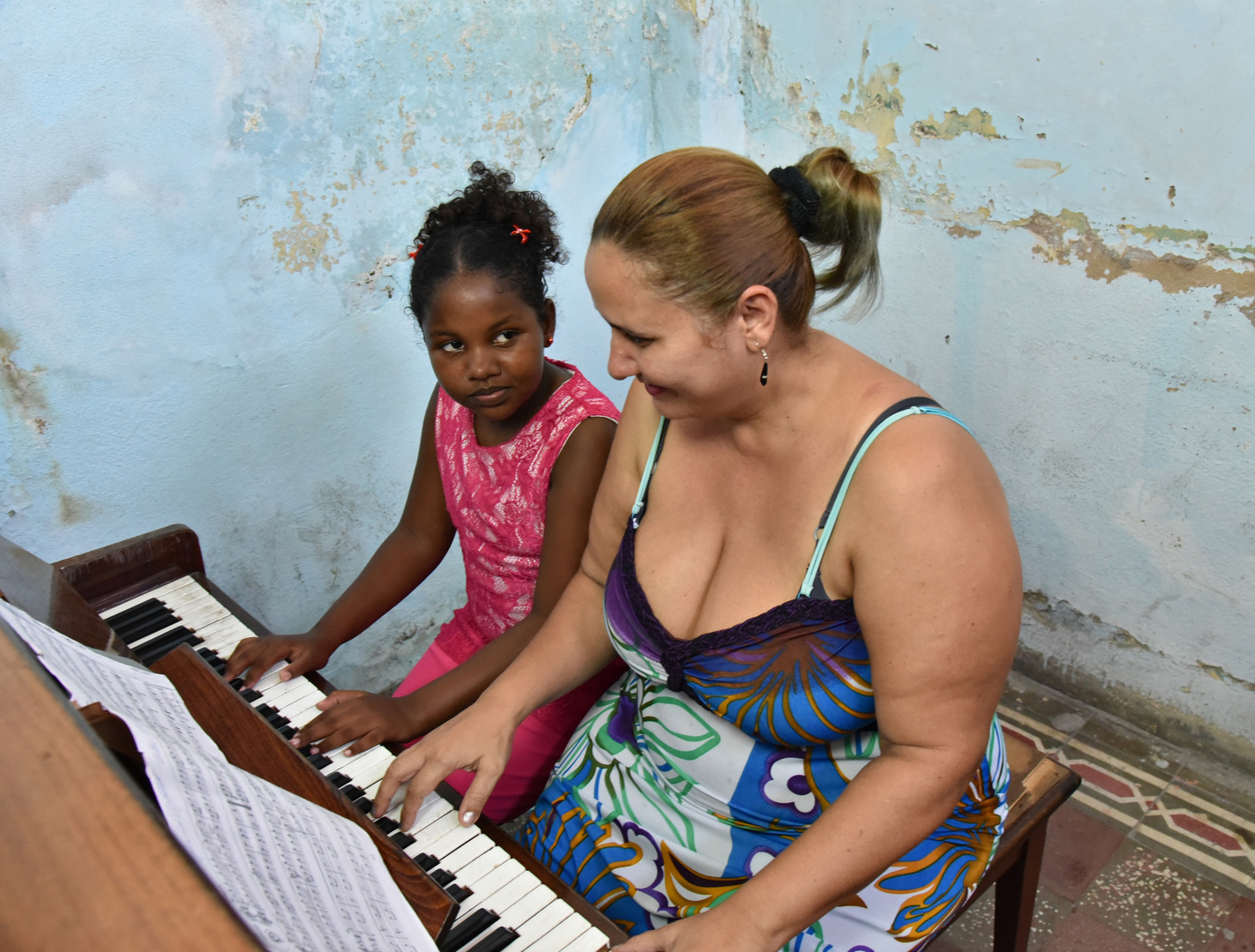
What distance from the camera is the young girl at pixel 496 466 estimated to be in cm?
186

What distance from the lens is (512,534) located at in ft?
6.69

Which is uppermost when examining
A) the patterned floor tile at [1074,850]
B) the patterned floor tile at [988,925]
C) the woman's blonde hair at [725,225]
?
the woman's blonde hair at [725,225]

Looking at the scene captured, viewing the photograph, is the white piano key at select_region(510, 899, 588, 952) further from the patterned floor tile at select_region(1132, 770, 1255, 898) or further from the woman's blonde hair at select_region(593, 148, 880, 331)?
the patterned floor tile at select_region(1132, 770, 1255, 898)

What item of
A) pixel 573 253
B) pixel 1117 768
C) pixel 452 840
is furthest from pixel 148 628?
pixel 1117 768

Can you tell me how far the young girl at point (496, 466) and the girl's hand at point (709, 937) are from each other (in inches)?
24.5

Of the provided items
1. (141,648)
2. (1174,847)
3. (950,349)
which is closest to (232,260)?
(141,648)

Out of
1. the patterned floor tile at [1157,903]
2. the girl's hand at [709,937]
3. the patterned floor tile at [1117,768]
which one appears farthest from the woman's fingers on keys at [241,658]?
the patterned floor tile at [1117,768]

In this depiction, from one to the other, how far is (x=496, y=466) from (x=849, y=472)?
34.4 inches

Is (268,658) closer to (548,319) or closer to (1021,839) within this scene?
(548,319)

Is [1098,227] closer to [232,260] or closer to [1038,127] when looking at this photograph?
[1038,127]

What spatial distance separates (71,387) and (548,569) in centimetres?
126

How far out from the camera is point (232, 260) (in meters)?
2.46

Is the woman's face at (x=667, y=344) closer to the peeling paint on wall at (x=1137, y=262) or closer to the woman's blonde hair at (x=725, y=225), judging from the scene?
the woman's blonde hair at (x=725, y=225)

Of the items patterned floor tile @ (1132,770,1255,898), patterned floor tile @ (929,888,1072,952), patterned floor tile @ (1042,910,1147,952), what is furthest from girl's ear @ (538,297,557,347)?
patterned floor tile @ (1132,770,1255,898)
